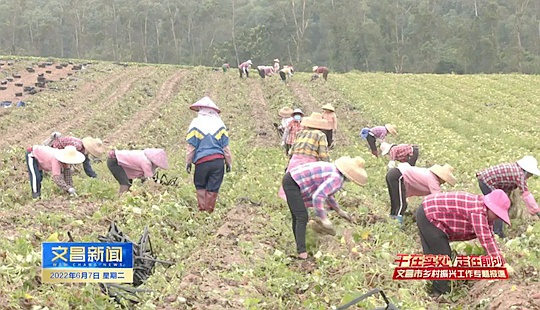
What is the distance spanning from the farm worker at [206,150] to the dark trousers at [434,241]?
368 centimetres

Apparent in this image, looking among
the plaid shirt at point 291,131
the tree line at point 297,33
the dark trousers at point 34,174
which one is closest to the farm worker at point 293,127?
the plaid shirt at point 291,131

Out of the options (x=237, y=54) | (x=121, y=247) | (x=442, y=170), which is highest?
(x=121, y=247)

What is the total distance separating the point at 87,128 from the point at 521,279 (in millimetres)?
15285

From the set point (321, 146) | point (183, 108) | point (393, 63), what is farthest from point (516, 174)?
point (393, 63)

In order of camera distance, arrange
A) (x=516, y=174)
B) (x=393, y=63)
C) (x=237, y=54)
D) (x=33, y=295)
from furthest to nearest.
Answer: (x=237, y=54) → (x=393, y=63) → (x=516, y=174) → (x=33, y=295)

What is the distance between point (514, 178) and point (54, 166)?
7.37 m

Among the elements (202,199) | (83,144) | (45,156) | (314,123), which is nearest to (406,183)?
(314,123)

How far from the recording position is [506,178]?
25.9 ft

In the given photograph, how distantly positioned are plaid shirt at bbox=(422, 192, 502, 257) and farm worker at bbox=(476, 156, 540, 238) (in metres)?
1.92

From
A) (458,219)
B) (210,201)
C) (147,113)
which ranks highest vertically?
(458,219)

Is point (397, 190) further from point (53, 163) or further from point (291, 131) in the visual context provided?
point (53, 163)

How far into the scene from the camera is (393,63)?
208 ft

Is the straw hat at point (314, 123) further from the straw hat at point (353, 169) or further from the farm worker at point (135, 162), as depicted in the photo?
the straw hat at point (353, 169)

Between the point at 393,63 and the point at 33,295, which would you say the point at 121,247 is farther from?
the point at 393,63
